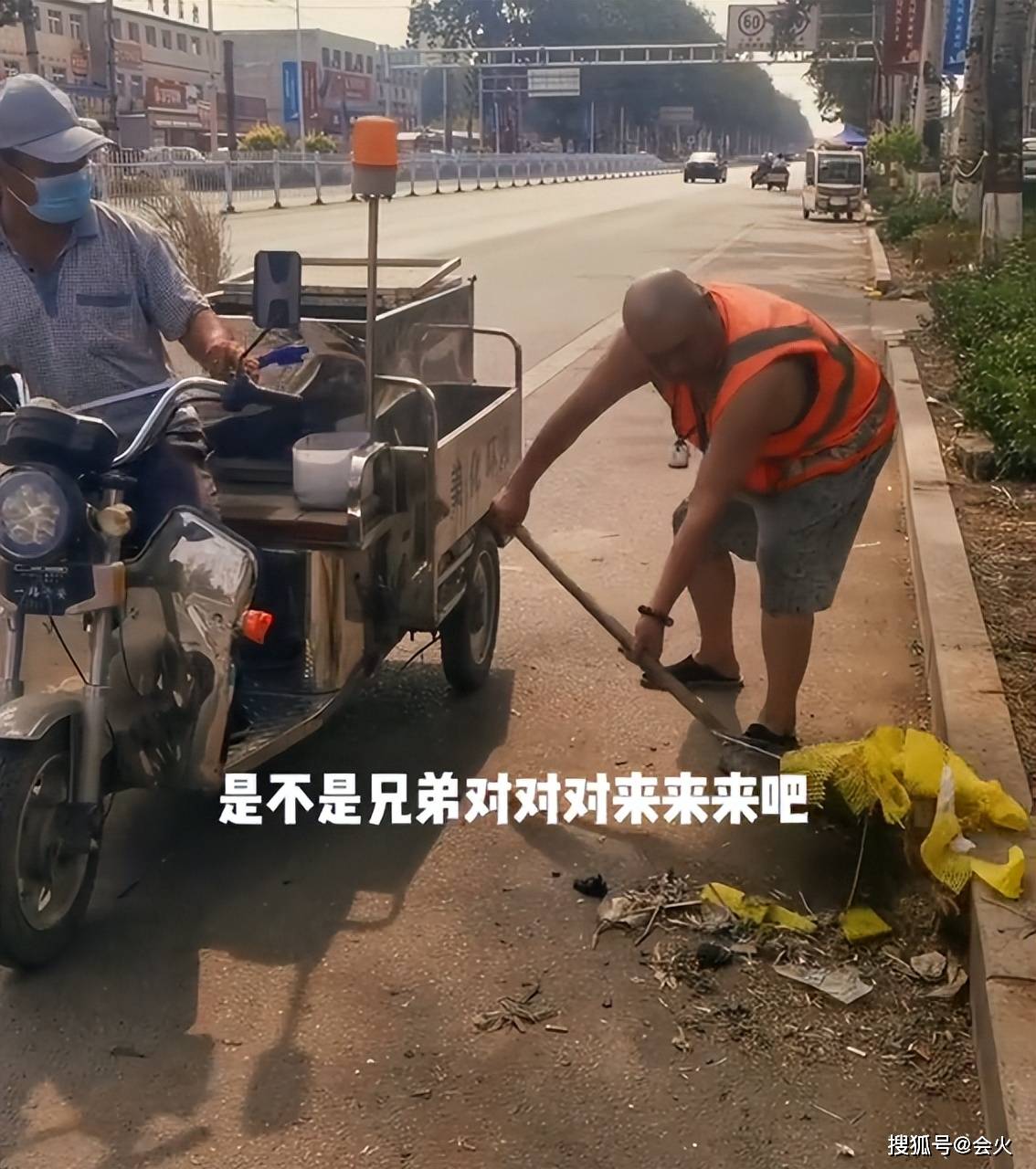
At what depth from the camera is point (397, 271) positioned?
5352mm

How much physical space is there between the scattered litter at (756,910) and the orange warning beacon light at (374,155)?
181 centimetres

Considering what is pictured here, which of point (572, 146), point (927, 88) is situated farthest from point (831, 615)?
point (572, 146)

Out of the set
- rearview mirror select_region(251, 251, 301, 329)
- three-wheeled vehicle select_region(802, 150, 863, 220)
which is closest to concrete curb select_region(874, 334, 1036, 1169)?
rearview mirror select_region(251, 251, 301, 329)

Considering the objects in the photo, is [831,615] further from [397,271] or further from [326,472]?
[326,472]

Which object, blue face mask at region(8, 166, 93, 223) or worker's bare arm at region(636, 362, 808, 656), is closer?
blue face mask at region(8, 166, 93, 223)

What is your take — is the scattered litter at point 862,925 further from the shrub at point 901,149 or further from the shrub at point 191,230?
the shrub at point 901,149

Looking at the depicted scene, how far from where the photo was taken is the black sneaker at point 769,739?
414cm

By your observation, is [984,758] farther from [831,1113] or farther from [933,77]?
[933,77]

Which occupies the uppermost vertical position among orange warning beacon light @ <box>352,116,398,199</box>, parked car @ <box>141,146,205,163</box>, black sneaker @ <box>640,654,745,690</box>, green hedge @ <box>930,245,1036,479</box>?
parked car @ <box>141,146,205,163</box>

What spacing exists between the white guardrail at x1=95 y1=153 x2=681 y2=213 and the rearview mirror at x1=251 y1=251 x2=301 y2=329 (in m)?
7.97

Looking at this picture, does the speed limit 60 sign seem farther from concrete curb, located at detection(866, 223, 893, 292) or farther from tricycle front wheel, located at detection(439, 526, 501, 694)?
tricycle front wheel, located at detection(439, 526, 501, 694)

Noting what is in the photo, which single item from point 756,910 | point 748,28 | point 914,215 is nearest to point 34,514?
point 756,910

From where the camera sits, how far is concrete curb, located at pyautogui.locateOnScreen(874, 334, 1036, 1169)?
8.59ft

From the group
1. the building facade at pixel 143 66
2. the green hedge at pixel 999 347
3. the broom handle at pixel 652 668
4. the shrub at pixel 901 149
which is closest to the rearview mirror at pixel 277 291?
the broom handle at pixel 652 668
